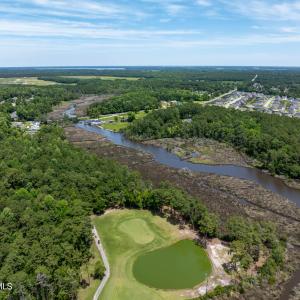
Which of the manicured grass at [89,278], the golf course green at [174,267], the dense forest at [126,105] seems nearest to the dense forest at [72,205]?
the manicured grass at [89,278]

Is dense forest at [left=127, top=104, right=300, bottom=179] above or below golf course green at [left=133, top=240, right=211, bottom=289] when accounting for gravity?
above

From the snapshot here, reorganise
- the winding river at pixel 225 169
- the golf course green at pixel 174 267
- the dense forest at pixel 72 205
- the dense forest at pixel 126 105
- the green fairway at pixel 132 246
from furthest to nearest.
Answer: the dense forest at pixel 126 105 → the winding river at pixel 225 169 → the golf course green at pixel 174 267 → the green fairway at pixel 132 246 → the dense forest at pixel 72 205

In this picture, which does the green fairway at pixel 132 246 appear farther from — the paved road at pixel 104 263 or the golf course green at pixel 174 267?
the paved road at pixel 104 263

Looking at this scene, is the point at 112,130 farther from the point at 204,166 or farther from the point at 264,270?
the point at 264,270

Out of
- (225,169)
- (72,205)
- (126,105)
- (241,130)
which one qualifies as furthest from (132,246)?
(126,105)

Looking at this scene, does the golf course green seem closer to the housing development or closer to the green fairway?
the green fairway

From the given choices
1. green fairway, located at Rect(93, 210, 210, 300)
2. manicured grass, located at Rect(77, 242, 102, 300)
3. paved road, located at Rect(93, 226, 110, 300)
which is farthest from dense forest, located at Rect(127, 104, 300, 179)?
manicured grass, located at Rect(77, 242, 102, 300)
